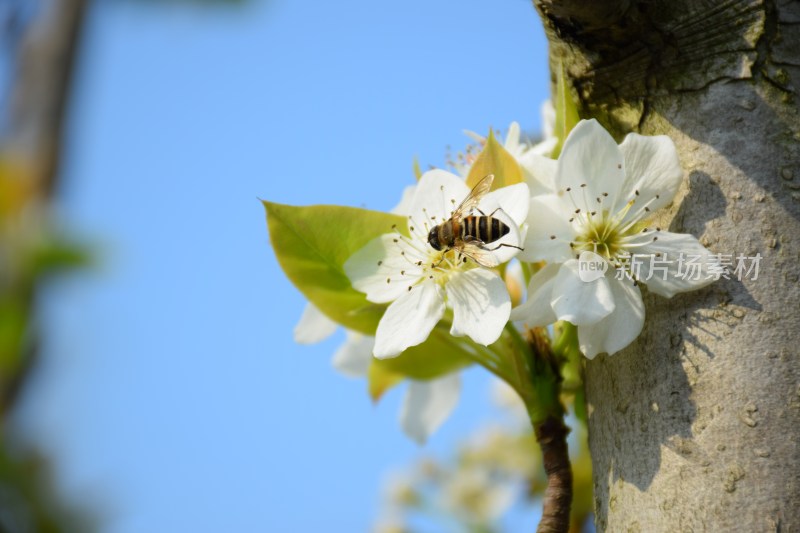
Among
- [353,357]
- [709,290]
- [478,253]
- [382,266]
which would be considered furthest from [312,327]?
[709,290]

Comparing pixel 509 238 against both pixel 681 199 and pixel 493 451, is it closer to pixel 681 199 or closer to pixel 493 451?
pixel 681 199

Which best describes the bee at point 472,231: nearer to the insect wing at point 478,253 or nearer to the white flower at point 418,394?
the insect wing at point 478,253

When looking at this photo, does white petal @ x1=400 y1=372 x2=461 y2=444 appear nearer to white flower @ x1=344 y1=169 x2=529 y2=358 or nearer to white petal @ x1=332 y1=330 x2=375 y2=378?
white petal @ x1=332 y1=330 x2=375 y2=378

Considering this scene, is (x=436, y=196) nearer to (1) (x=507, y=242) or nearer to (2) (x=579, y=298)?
(1) (x=507, y=242)

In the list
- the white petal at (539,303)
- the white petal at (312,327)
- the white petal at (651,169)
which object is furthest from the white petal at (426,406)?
the white petal at (651,169)

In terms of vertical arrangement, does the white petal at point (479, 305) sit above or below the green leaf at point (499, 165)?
below

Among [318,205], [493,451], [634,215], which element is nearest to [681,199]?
[634,215]

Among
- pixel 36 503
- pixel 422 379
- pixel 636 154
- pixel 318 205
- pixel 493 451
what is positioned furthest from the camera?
pixel 36 503
